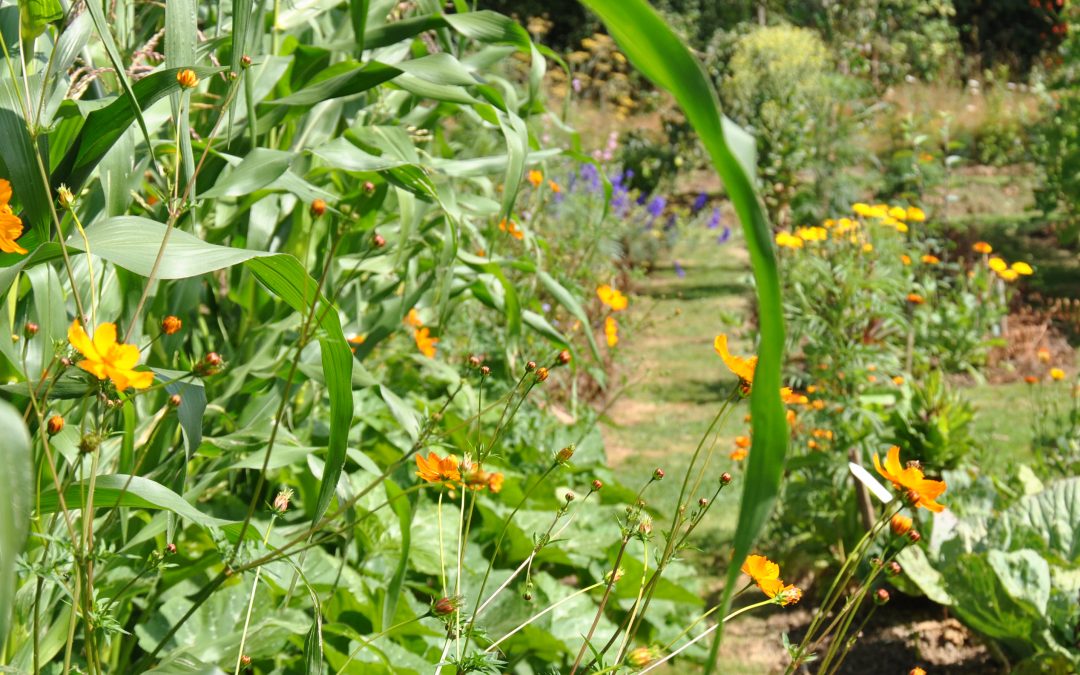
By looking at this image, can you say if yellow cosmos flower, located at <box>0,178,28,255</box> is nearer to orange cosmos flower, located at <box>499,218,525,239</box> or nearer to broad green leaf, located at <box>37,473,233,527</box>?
broad green leaf, located at <box>37,473,233,527</box>

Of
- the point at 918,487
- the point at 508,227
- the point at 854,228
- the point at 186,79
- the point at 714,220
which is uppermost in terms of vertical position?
the point at 186,79

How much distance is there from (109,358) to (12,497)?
0.21 metres

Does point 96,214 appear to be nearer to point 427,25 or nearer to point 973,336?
point 427,25

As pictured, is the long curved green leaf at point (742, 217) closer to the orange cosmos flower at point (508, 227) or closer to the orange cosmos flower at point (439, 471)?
the orange cosmos flower at point (439, 471)

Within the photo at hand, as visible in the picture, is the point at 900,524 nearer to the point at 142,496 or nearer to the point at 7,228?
the point at 142,496

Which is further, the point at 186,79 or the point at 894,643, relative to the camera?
the point at 894,643

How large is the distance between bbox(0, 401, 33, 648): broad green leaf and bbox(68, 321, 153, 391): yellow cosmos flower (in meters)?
0.14

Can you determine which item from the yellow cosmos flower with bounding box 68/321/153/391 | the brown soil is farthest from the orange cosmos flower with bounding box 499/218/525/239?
the brown soil

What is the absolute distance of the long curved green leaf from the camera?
1.55 ft

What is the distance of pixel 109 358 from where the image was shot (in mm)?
702

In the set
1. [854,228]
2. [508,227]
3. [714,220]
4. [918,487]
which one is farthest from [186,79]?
[714,220]

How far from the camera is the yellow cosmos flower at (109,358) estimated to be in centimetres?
69

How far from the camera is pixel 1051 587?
7.26 feet

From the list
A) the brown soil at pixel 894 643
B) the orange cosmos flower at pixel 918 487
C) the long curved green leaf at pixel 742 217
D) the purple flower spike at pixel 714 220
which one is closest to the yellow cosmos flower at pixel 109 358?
the long curved green leaf at pixel 742 217
